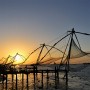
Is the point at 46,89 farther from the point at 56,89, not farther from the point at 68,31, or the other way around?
the point at 68,31

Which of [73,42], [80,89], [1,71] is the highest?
[73,42]

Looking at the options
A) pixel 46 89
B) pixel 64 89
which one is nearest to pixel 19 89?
pixel 46 89

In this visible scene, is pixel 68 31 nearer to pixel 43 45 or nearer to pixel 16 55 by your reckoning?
pixel 43 45

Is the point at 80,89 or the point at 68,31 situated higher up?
the point at 68,31

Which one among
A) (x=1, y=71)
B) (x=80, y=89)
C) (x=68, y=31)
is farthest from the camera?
(x=80, y=89)

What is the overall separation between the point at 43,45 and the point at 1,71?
8.49 m

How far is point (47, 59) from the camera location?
4250 cm

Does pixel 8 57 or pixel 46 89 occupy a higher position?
pixel 8 57

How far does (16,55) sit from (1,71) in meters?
17.5

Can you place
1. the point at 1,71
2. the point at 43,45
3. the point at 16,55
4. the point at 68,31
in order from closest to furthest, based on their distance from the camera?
the point at 68,31 < the point at 1,71 < the point at 43,45 < the point at 16,55

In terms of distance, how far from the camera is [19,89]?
4869cm

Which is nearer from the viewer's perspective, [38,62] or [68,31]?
[68,31]

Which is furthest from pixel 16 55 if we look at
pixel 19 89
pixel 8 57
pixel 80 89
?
pixel 80 89

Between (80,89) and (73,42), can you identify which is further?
(80,89)
